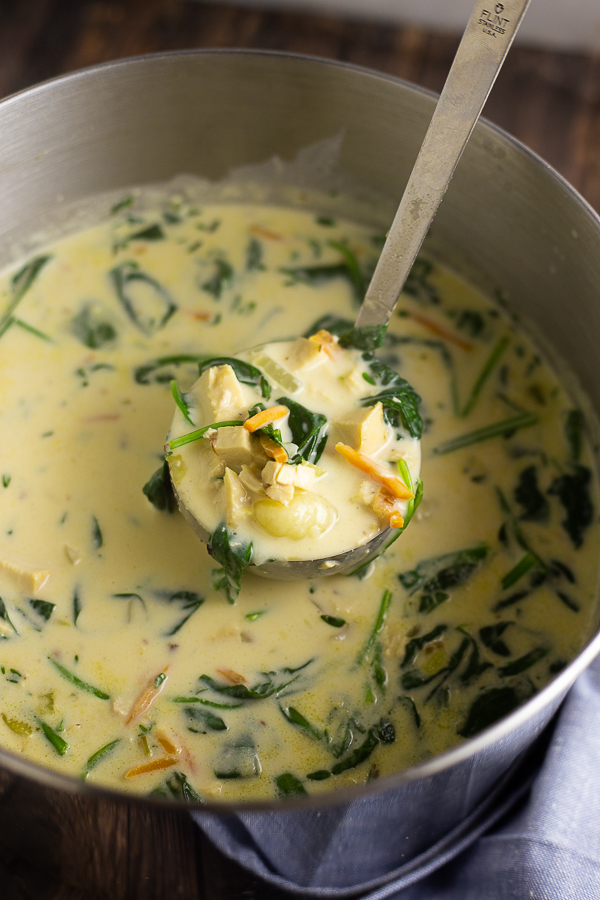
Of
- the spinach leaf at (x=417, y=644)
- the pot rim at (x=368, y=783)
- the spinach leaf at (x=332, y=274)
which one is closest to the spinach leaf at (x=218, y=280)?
the spinach leaf at (x=332, y=274)

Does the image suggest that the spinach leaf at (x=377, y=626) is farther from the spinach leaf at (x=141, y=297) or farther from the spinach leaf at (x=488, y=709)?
the spinach leaf at (x=141, y=297)

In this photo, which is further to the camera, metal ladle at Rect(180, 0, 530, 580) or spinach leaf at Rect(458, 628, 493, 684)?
spinach leaf at Rect(458, 628, 493, 684)

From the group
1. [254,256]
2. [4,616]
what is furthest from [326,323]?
[4,616]

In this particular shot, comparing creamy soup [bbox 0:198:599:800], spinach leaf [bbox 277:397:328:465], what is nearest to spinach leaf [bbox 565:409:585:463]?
creamy soup [bbox 0:198:599:800]

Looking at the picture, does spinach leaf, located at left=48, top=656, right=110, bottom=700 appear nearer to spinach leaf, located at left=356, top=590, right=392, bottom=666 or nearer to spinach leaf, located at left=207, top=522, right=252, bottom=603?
spinach leaf, located at left=207, top=522, right=252, bottom=603

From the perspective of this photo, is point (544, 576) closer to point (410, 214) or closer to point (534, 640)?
point (534, 640)
